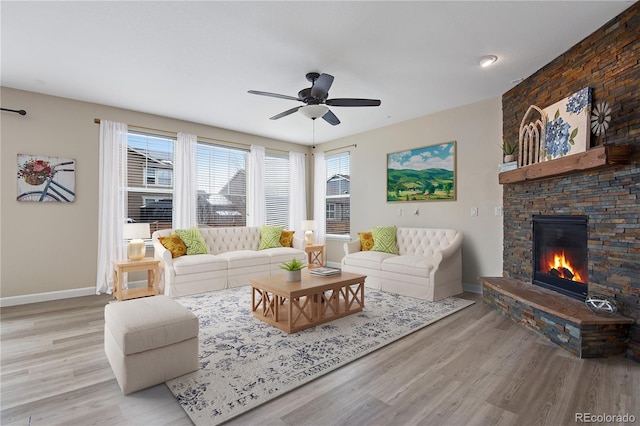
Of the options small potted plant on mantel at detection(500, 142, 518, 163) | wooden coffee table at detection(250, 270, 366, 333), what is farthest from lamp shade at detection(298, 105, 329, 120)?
small potted plant on mantel at detection(500, 142, 518, 163)

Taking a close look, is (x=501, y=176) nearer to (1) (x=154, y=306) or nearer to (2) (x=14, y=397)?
(1) (x=154, y=306)

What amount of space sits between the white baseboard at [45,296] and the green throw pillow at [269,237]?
2.63 meters

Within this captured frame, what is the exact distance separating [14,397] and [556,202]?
15.6ft

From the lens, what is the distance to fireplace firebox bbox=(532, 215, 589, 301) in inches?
115

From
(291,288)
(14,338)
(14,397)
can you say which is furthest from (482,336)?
(14,338)

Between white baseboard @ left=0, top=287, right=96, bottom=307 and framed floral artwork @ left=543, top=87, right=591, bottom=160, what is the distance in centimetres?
612

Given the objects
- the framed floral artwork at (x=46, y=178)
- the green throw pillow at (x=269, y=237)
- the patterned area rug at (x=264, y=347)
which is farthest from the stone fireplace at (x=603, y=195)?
the framed floral artwork at (x=46, y=178)

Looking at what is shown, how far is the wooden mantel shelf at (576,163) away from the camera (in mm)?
2422

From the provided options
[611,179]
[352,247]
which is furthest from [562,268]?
[352,247]

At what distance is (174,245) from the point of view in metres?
4.62

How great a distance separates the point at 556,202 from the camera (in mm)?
3199

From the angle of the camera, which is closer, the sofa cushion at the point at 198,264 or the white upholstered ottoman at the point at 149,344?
the white upholstered ottoman at the point at 149,344

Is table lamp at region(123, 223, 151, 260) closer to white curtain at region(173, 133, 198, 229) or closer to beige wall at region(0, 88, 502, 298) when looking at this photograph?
beige wall at region(0, 88, 502, 298)

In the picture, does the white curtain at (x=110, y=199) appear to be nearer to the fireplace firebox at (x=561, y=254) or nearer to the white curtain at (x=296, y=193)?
the white curtain at (x=296, y=193)
